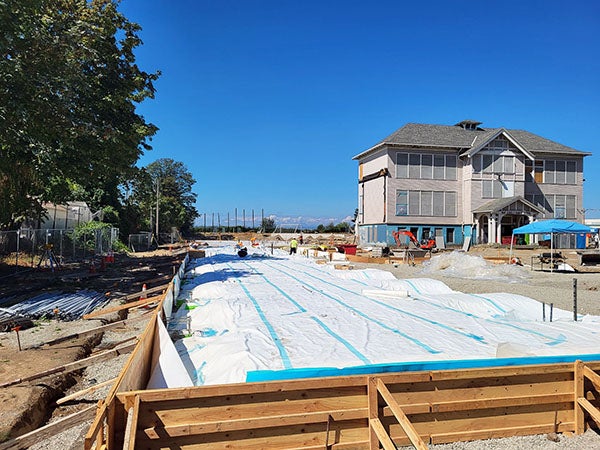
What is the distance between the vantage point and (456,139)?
35.7m

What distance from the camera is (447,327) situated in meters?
7.70

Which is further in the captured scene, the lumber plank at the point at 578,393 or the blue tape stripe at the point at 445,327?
the blue tape stripe at the point at 445,327

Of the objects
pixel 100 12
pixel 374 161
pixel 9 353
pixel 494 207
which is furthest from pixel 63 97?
pixel 494 207

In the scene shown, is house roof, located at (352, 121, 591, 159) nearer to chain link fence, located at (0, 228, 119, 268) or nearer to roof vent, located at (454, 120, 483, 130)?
roof vent, located at (454, 120, 483, 130)

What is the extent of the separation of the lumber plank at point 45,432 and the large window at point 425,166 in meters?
31.7

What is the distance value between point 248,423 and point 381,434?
1.23 metres

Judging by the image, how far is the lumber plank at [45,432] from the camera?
12.5 ft

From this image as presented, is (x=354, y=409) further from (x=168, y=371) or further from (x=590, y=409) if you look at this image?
(x=590, y=409)

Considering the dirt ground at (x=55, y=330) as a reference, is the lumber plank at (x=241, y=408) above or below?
above

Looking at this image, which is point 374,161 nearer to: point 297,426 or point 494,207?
point 494,207

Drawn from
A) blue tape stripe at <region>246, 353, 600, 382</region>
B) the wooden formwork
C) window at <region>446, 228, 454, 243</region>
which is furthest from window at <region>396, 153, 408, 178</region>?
the wooden formwork

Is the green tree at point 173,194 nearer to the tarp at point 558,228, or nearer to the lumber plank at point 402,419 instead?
the tarp at point 558,228

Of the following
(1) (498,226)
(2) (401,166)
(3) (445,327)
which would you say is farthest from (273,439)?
(1) (498,226)

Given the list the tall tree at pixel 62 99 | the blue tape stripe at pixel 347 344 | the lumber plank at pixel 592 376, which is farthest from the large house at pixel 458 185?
the lumber plank at pixel 592 376
